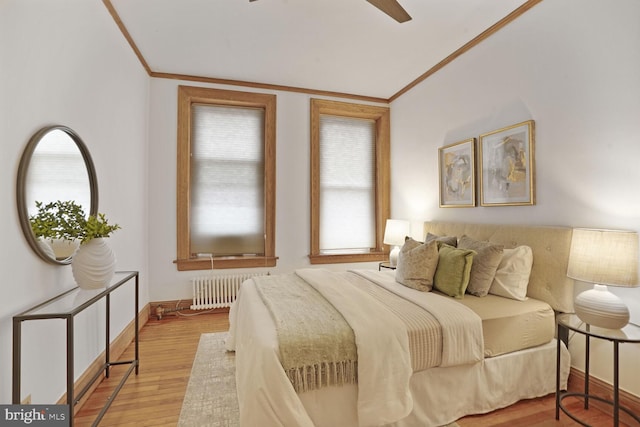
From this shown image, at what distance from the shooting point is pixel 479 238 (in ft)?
9.25

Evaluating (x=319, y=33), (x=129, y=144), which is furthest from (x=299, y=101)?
(x=129, y=144)

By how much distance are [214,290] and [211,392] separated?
5.85 ft

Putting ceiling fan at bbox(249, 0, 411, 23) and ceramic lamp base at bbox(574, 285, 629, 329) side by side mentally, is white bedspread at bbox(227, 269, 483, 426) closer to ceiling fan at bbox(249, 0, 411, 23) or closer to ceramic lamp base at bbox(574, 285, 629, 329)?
ceramic lamp base at bbox(574, 285, 629, 329)

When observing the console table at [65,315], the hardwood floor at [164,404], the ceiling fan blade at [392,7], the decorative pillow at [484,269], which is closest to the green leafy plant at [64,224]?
the console table at [65,315]

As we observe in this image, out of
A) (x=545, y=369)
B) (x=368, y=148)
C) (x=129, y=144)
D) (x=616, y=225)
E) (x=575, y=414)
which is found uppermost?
(x=368, y=148)

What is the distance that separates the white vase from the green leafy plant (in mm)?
51

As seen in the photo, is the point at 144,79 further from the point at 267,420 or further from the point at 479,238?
the point at 479,238

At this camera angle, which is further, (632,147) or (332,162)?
(332,162)

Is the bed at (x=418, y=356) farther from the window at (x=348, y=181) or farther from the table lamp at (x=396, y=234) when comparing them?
the window at (x=348, y=181)

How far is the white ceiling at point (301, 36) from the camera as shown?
2.53 m

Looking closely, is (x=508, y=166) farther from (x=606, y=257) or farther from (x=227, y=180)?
(x=227, y=180)

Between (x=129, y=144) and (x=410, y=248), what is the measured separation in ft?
9.45

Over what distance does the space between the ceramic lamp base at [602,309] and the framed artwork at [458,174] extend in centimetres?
137

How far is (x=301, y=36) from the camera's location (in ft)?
9.70
